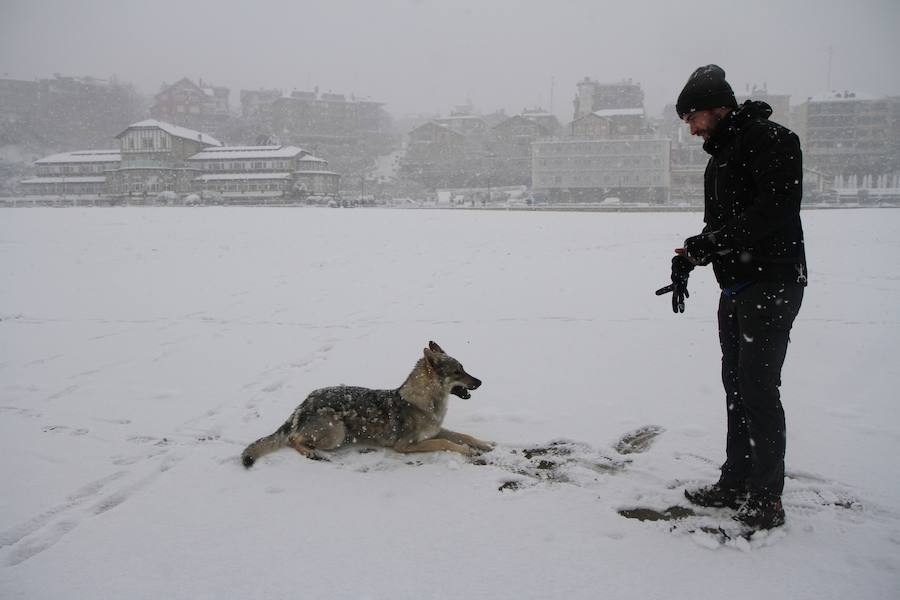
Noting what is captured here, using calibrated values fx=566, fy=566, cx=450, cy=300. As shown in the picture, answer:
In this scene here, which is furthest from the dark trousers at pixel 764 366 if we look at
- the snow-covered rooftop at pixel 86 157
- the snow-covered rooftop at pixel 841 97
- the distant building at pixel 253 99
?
the distant building at pixel 253 99

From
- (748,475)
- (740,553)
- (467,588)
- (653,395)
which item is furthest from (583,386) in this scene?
(467,588)

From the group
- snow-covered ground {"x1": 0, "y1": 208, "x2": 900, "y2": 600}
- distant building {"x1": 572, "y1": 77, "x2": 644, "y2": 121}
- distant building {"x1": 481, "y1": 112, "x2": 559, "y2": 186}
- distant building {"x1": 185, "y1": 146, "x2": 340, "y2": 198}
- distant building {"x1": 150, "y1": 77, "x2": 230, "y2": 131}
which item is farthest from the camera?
distant building {"x1": 150, "y1": 77, "x2": 230, "y2": 131}

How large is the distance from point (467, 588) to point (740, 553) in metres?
1.46

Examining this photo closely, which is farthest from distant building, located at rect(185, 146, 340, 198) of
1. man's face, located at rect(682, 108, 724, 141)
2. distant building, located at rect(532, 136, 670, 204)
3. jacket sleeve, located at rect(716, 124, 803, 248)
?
jacket sleeve, located at rect(716, 124, 803, 248)

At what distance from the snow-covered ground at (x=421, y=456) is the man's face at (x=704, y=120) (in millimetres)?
2233

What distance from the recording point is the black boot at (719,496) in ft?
11.2

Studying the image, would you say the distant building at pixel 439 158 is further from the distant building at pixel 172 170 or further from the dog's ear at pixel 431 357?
the dog's ear at pixel 431 357

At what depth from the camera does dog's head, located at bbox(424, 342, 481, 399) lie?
14.7ft

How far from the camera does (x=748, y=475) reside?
3.42 m

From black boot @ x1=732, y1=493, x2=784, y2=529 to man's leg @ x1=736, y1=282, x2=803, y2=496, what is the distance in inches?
1.8

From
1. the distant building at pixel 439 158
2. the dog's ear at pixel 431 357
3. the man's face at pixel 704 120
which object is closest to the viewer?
the man's face at pixel 704 120

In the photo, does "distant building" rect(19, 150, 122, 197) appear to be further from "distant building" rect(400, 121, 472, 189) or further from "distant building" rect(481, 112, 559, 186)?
"distant building" rect(481, 112, 559, 186)

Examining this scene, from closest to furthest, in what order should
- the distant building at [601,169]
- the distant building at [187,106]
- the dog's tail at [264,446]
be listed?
the dog's tail at [264,446] < the distant building at [601,169] < the distant building at [187,106]

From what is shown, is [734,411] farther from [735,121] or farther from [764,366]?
[735,121]
